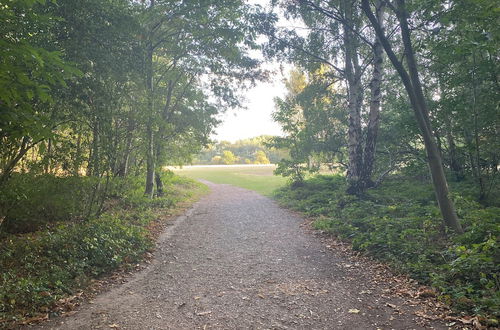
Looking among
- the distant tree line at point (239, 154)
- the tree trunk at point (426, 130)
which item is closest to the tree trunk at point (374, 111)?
the tree trunk at point (426, 130)

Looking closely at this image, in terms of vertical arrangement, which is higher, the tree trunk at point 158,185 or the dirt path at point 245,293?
the tree trunk at point 158,185

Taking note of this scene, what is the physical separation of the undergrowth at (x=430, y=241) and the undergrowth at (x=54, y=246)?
222 inches

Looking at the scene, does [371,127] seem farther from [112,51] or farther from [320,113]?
[112,51]

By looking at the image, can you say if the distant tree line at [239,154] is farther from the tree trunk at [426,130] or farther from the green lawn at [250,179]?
the tree trunk at [426,130]

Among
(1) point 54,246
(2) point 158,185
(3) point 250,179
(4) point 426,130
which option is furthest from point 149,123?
(3) point 250,179

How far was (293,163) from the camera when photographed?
57.4 feet

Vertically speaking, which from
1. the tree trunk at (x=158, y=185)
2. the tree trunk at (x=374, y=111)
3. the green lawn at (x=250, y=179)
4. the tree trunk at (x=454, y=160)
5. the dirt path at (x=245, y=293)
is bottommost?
the dirt path at (x=245, y=293)

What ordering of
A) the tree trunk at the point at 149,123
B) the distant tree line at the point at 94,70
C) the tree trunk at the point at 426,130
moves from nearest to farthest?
the distant tree line at the point at 94,70 → the tree trunk at the point at 426,130 → the tree trunk at the point at 149,123

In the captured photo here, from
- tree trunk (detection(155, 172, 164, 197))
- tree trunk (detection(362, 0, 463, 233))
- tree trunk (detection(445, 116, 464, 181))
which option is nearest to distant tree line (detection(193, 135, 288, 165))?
tree trunk (detection(155, 172, 164, 197))

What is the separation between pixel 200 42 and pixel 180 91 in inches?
181

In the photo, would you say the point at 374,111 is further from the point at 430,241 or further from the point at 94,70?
the point at 94,70

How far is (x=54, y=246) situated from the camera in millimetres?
6102

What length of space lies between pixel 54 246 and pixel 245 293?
13.6 ft

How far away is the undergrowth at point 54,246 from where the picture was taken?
177 inches
